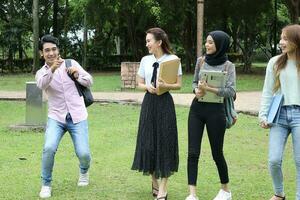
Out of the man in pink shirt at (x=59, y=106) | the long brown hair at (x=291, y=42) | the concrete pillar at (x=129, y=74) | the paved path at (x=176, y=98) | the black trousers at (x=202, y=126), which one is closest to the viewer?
the long brown hair at (x=291, y=42)

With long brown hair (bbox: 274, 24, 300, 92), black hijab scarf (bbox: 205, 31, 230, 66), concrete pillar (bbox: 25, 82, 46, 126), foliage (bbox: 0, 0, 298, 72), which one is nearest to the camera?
long brown hair (bbox: 274, 24, 300, 92)

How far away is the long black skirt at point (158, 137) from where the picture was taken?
5.77m

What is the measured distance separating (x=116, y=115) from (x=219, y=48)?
7.90 m

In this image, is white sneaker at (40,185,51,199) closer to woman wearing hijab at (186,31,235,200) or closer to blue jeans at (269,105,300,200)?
woman wearing hijab at (186,31,235,200)

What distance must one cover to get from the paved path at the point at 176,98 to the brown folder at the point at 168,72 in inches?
305

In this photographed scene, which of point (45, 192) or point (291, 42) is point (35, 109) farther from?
point (291, 42)

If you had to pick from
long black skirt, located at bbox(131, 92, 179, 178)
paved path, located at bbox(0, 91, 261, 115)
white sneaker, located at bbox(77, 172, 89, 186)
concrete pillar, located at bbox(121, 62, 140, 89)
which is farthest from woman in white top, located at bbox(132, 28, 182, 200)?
concrete pillar, located at bbox(121, 62, 140, 89)

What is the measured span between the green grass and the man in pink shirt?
434mm

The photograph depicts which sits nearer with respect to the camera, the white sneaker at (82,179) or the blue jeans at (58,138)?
the blue jeans at (58,138)

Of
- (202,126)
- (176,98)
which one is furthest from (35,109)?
(202,126)

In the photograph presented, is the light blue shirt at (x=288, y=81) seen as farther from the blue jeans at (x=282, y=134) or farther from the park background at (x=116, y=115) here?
the park background at (x=116, y=115)

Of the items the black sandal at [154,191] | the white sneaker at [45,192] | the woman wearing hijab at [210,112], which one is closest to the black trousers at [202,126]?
the woman wearing hijab at [210,112]

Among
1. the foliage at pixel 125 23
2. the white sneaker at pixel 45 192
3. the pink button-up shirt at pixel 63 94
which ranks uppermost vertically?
the foliage at pixel 125 23

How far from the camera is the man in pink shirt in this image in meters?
5.96
